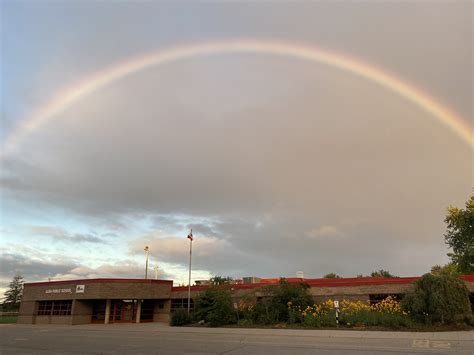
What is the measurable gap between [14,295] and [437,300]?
108 m

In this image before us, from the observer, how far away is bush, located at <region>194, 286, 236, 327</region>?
107ft

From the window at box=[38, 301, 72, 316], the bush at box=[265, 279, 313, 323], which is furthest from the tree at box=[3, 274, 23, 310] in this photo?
the bush at box=[265, 279, 313, 323]

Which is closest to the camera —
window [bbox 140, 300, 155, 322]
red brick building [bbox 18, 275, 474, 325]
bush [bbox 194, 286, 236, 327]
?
bush [bbox 194, 286, 236, 327]

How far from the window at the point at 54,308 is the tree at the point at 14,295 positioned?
203ft

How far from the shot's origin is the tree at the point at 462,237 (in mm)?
45781

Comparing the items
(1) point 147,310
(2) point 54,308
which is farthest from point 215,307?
(2) point 54,308

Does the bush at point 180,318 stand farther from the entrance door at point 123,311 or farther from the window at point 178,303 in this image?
the entrance door at point 123,311

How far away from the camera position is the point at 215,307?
109ft

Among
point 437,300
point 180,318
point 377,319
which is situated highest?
point 437,300

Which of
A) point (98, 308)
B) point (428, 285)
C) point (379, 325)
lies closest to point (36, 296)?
point (98, 308)

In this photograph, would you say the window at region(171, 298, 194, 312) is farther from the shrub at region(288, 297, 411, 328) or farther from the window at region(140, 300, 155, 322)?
the shrub at region(288, 297, 411, 328)

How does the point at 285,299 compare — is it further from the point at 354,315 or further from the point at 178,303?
the point at 178,303

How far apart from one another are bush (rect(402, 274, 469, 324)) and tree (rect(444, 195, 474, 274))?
76.0ft

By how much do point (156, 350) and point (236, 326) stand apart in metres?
15.1
